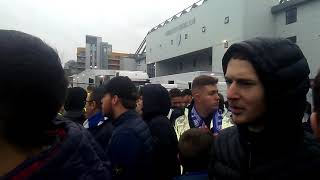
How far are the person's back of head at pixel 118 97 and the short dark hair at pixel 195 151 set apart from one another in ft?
4.05

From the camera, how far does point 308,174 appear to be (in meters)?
1.86

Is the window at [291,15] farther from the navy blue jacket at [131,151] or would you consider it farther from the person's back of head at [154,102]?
the navy blue jacket at [131,151]

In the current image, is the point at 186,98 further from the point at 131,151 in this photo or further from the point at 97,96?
the point at 131,151

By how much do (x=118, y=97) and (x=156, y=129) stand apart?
1.86 ft

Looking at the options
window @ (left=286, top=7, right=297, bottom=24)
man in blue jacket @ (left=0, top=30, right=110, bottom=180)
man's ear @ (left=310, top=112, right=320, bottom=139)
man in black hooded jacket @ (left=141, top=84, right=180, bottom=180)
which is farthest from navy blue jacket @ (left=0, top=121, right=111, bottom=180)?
window @ (left=286, top=7, right=297, bottom=24)

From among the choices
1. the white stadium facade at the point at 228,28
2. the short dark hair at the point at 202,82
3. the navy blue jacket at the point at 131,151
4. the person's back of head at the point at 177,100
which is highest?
the white stadium facade at the point at 228,28

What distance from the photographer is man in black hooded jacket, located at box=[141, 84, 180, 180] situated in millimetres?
3736

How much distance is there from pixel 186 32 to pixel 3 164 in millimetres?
36062

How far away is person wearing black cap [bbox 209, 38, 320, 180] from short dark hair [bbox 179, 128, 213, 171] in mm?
568

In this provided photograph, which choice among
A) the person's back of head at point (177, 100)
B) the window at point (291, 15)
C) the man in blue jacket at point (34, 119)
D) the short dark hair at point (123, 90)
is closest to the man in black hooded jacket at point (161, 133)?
the short dark hair at point (123, 90)

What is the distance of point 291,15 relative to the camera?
26797 millimetres

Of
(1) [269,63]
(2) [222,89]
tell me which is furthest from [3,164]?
(2) [222,89]

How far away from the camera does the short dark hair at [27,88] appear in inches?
46.2

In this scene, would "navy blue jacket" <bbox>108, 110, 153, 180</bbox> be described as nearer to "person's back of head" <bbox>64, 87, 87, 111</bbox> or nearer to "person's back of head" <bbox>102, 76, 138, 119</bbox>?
"person's back of head" <bbox>102, 76, 138, 119</bbox>
